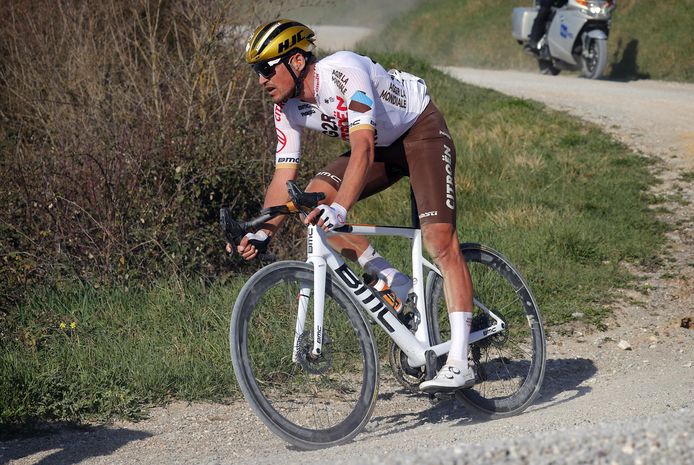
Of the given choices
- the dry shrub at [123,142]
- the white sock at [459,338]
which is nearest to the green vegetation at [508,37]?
the dry shrub at [123,142]

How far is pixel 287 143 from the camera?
5.55 m

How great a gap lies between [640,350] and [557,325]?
0.67 meters

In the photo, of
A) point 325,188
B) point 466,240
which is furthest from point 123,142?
point 325,188

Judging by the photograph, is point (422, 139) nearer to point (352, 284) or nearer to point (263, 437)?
point (352, 284)

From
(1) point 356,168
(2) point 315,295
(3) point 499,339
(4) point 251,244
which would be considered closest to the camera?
(1) point 356,168

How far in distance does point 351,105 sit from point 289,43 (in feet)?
1.48

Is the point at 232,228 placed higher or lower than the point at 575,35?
lower

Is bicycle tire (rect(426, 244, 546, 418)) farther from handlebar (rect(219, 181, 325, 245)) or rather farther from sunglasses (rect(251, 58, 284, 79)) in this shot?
sunglasses (rect(251, 58, 284, 79))

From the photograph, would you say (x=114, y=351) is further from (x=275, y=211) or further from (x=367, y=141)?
(x=367, y=141)

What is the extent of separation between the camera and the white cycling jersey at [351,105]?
5.10m

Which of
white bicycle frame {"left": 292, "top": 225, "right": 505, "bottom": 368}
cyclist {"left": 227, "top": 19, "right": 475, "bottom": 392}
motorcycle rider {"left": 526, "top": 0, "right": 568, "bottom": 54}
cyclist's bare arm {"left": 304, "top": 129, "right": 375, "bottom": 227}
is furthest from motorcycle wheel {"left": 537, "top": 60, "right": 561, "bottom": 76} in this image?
cyclist's bare arm {"left": 304, "top": 129, "right": 375, "bottom": 227}

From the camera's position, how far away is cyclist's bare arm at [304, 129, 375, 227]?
491 centimetres

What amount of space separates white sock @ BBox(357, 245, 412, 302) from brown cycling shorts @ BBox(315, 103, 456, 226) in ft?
1.26

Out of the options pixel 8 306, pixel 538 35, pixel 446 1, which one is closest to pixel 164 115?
pixel 8 306
